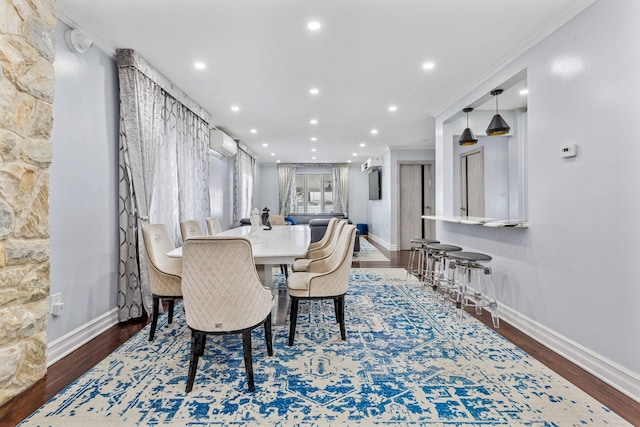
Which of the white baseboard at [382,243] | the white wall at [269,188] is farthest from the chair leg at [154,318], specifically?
the white wall at [269,188]

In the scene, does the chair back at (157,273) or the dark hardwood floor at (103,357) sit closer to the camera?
the dark hardwood floor at (103,357)

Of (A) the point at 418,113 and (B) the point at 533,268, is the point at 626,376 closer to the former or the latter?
(B) the point at 533,268

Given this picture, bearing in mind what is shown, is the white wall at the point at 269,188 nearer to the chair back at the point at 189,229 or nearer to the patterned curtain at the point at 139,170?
the patterned curtain at the point at 139,170

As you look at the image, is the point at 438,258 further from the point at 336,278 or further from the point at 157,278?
the point at 157,278

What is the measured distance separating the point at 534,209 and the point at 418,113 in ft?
8.64

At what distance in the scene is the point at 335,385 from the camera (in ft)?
5.84

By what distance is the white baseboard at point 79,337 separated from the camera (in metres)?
2.09

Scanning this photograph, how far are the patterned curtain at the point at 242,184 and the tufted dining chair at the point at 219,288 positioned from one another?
5.46 m

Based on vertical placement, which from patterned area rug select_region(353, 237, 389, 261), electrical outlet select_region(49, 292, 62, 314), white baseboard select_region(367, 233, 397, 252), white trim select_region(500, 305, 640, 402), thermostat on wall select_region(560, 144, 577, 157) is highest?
thermostat on wall select_region(560, 144, 577, 157)

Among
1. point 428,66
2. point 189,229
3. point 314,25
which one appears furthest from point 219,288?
point 428,66

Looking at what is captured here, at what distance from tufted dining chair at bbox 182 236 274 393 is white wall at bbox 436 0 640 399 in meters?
2.24

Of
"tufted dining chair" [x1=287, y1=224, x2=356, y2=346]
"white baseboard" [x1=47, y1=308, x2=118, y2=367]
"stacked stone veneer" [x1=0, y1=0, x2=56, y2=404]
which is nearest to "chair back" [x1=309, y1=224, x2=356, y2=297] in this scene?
"tufted dining chair" [x1=287, y1=224, x2=356, y2=346]

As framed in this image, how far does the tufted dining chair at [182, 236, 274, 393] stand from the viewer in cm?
164

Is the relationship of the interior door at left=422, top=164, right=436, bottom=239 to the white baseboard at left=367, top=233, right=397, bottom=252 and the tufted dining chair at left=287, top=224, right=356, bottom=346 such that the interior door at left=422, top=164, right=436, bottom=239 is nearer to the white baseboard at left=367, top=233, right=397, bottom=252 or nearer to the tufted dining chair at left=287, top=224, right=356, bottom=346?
the white baseboard at left=367, top=233, right=397, bottom=252
